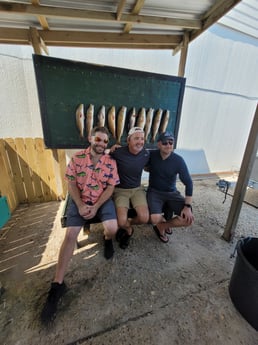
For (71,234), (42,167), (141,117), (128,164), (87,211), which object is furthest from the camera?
(42,167)

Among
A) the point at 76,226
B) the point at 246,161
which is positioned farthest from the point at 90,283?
the point at 246,161

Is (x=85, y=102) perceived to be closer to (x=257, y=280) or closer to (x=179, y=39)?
(x=179, y=39)

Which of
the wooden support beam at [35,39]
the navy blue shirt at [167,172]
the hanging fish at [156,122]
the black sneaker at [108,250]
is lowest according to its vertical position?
the black sneaker at [108,250]

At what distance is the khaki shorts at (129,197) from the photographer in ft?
6.24

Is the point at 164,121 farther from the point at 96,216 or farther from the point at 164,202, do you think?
the point at 96,216

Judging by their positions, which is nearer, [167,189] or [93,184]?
[93,184]

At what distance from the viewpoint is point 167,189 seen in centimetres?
204

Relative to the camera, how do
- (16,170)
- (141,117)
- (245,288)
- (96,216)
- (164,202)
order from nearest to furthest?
(245,288)
(96,216)
(164,202)
(141,117)
(16,170)

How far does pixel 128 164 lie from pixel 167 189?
1.83 ft

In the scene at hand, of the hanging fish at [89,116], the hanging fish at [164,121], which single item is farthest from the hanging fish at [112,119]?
the hanging fish at [164,121]

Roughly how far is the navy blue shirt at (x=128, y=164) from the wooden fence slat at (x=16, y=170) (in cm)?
149

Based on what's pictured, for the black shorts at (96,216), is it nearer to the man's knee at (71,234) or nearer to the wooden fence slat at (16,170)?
the man's knee at (71,234)

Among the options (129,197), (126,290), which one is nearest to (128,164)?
(129,197)

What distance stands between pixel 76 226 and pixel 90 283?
52cm
